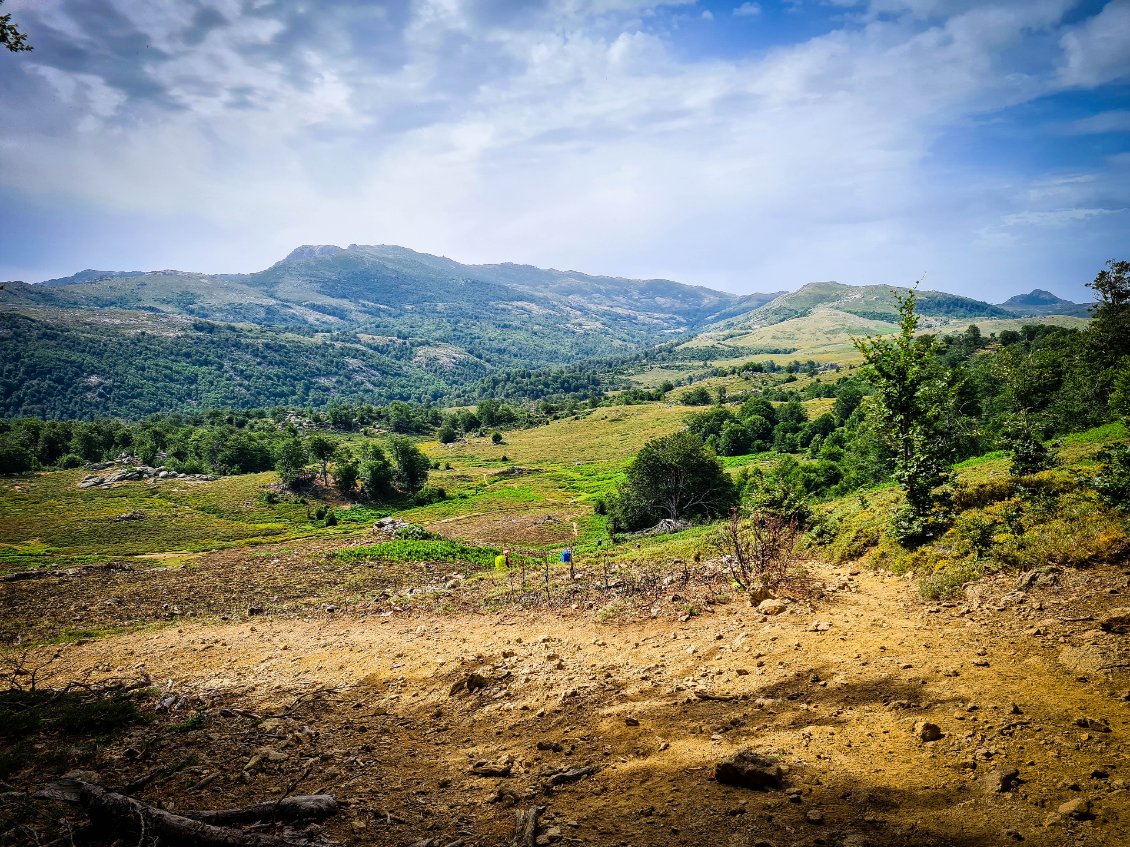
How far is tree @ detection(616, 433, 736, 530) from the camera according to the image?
41.8 metres

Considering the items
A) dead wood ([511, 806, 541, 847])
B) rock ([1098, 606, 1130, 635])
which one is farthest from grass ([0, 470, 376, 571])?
rock ([1098, 606, 1130, 635])

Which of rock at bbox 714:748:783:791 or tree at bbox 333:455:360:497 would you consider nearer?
rock at bbox 714:748:783:791

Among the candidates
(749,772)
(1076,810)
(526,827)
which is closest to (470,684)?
(526,827)

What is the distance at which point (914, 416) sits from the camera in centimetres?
1453

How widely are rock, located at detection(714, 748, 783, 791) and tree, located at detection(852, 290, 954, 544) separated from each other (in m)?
10.0

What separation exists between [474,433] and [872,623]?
5477 inches

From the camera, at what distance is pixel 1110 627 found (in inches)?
300

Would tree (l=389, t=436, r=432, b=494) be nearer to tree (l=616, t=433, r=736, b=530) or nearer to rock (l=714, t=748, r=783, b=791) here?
tree (l=616, t=433, r=736, b=530)

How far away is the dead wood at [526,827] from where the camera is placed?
5.34 metres

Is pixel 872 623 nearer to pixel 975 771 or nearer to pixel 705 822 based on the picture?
pixel 975 771

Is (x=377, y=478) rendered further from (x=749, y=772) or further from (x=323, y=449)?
(x=749, y=772)

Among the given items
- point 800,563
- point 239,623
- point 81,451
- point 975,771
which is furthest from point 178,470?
point 975,771

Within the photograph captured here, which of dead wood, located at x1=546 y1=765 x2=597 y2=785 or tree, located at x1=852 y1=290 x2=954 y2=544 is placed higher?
tree, located at x1=852 y1=290 x2=954 y2=544

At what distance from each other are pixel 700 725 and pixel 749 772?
1.83m
